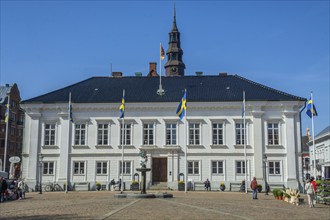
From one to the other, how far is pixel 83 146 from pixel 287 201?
2385 centimetres

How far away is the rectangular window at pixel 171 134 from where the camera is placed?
4209cm

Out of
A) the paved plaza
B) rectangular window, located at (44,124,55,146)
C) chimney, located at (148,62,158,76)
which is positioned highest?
chimney, located at (148,62,158,76)

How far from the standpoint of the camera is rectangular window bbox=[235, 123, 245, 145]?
136ft

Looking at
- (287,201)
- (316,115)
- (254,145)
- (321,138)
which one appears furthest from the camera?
(321,138)

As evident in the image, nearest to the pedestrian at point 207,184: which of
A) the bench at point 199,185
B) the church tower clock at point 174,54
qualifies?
the bench at point 199,185

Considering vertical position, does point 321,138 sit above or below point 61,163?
above

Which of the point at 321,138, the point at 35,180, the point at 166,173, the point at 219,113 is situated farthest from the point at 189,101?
the point at 321,138

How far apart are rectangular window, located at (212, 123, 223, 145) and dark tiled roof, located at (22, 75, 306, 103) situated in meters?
2.79

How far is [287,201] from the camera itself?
82.2 feet

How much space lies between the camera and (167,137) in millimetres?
42125

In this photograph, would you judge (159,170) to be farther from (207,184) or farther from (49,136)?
(49,136)

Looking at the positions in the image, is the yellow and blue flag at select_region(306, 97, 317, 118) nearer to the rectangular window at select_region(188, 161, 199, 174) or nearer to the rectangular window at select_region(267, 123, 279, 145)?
the rectangular window at select_region(267, 123, 279, 145)

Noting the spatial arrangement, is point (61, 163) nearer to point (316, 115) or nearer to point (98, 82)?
point (98, 82)

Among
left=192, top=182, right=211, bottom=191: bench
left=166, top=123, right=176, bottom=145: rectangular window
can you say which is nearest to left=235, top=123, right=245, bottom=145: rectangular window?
left=192, top=182, right=211, bottom=191: bench
